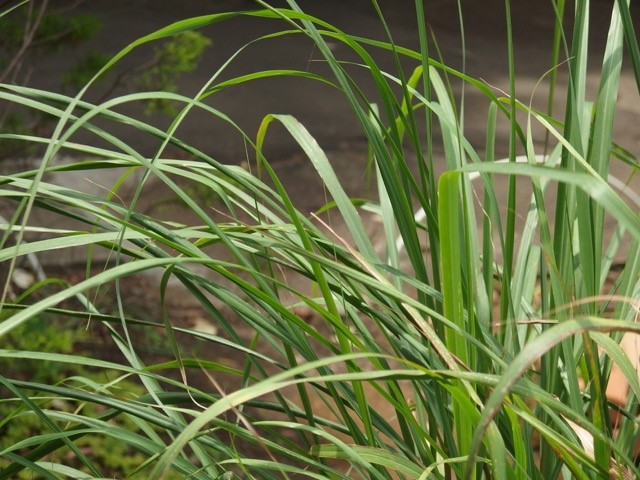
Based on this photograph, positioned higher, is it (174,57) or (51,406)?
(174,57)

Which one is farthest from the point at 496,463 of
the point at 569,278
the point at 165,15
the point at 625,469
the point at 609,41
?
the point at 165,15

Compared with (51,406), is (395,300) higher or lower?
higher

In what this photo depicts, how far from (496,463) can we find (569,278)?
30 centimetres

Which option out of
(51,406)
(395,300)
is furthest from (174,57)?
(395,300)

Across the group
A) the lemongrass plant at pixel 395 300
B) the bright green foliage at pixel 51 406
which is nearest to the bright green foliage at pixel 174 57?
the bright green foliage at pixel 51 406

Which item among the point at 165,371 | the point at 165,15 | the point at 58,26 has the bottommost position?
the point at 165,371

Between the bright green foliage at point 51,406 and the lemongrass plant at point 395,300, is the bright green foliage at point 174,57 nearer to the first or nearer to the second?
the bright green foliage at point 51,406

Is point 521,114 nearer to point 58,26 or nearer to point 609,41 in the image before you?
point 58,26

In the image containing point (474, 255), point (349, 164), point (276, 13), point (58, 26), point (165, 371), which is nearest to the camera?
point (276, 13)

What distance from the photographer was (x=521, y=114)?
12.7ft

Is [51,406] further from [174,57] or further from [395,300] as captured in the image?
[395,300]

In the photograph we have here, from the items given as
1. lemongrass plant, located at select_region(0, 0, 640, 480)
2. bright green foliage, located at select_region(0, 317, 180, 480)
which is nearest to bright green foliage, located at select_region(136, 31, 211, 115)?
bright green foliage, located at select_region(0, 317, 180, 480)

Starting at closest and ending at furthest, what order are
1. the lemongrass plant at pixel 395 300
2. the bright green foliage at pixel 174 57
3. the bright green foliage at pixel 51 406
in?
the lemongrass plant at pixel 395 300 < the bright green foliage at pixel 51 406 < the bright green foliage at pixel 174 57

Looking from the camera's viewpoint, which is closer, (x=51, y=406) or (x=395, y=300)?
(x=395, y=300)
